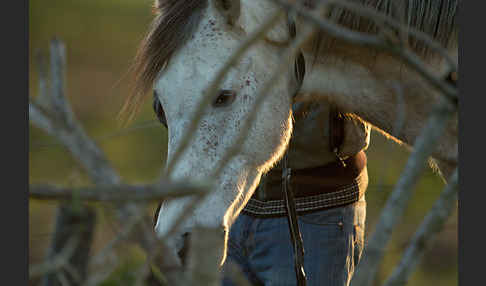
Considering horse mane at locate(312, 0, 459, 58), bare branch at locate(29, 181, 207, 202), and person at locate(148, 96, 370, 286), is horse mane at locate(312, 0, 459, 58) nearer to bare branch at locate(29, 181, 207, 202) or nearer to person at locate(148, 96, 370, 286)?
person at locate(148, 96, 370, 286)

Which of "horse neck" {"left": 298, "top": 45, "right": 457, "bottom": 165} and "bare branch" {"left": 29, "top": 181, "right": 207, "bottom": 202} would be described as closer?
"bare branch" {"left": 29, "top": 181, "right": 207, "bottom": 202}

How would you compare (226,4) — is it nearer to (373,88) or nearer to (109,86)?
(373,88)

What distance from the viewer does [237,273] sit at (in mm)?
480

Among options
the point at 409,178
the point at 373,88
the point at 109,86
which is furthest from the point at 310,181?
the point at 109,86

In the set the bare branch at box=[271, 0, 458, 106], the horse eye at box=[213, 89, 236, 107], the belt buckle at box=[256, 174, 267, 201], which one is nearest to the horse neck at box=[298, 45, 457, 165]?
the horse eye at box=[213, 89, 236, 107]

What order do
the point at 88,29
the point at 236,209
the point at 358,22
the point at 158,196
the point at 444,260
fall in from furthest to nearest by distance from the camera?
the point at 88,29
the point at 444,260
the point at 236,209
the point at 358,22
the point at 158,196

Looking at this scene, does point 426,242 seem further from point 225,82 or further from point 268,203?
point 268,203

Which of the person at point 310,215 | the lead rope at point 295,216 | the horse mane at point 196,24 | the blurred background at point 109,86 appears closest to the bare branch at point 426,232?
the horse mane at point 196,24

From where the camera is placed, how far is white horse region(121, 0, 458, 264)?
4.09 feet

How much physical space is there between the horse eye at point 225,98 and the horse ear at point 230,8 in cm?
18

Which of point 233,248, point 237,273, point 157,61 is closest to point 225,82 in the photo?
point 157,61

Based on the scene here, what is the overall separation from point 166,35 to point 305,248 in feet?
2.70

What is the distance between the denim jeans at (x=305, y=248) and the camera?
65.6 inches

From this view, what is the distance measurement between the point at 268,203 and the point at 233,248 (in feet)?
A: 0.65
